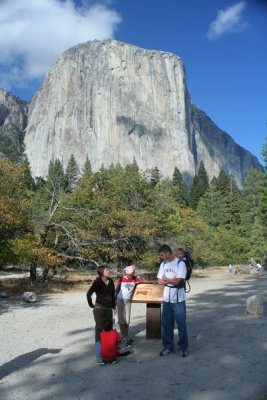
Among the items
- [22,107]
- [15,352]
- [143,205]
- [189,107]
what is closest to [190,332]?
[15,352]

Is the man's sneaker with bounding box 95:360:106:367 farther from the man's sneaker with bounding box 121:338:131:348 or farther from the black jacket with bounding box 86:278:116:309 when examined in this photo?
the man's sneaker with bounding box 121:338:131:348

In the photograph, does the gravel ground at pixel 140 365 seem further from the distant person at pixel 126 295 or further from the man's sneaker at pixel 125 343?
the distant person at pixel 126 295

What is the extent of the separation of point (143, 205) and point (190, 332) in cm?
2161

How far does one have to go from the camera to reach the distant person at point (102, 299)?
6941mm

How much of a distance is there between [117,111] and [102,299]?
113565mm

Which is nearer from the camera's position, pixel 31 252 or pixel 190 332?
pixel 190 332

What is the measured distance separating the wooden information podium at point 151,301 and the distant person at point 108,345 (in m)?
1.17

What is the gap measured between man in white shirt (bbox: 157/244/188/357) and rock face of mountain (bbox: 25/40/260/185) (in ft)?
347

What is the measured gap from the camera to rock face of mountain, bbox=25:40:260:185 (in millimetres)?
115688

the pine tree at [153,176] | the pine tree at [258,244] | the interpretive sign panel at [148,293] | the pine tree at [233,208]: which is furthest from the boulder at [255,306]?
the pine tree at [233,208]

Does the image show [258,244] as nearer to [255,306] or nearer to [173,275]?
[255,306]

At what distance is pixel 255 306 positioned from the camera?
980cm

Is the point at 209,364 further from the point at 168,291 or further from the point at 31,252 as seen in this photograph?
the point at 31,252

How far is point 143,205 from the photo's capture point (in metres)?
30.2
